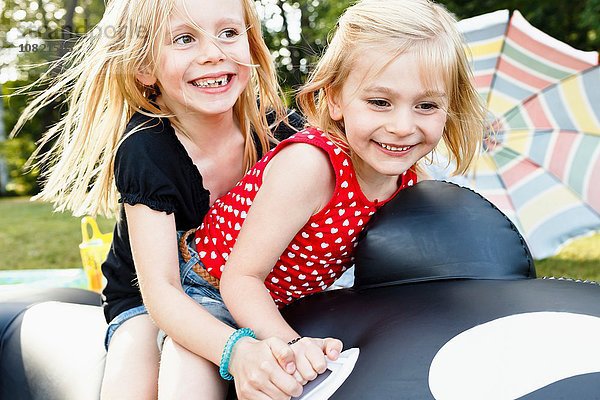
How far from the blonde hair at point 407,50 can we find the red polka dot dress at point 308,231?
9 cm

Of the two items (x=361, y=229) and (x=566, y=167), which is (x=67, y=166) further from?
(x=566, y=167)

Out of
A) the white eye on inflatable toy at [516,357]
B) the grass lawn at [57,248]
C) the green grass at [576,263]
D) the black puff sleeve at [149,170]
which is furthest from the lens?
the grass lawn at [57,248]

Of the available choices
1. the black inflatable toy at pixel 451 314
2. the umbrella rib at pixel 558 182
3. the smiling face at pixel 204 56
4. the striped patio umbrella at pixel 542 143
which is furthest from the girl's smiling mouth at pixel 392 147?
the umbrella rib at pixel 558 182

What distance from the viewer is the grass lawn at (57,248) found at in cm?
546

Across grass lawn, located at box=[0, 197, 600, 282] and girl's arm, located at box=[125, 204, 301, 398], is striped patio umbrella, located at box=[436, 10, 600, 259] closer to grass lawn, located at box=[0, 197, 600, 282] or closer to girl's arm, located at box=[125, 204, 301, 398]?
grass lawn, located at box=[0, 197, 600, 282]

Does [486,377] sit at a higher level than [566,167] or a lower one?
higher

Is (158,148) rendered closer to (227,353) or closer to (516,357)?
(227,353)

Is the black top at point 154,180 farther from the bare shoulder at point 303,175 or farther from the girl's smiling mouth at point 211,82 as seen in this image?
the bare shoulder at point 303,175

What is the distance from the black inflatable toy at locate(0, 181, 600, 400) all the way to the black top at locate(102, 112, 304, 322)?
0.85 ft

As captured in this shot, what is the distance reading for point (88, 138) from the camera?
5.78 feet

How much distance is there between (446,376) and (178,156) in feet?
2.66

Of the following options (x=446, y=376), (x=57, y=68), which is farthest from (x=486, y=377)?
(x=57, y=68)

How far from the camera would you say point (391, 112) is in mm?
1428

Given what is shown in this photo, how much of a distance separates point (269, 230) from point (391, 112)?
12.6 inches
